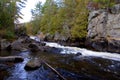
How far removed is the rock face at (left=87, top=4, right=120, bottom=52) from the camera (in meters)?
23.2

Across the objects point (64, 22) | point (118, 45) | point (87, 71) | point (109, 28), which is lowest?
point (87, 71)

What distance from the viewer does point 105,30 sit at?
84.4 feet

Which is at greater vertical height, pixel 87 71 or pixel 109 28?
pixel 109 28

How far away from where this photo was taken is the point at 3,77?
10336 millimetres

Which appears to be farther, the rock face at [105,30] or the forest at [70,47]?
the rock face at [105,30]

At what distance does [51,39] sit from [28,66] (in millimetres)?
31739

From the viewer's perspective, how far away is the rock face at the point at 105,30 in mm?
23241

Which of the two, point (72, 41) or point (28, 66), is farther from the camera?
point (72, 41)

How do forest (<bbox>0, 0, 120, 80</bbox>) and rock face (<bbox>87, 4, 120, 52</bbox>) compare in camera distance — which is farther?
rock face (<bbox>87, 4, 120, 52</bbox>)

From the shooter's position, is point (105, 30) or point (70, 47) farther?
point (70, 47)

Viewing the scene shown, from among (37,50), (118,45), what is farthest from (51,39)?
(118,45)

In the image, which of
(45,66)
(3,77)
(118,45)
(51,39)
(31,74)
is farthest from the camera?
(51,39)

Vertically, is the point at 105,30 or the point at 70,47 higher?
the point at 105,30

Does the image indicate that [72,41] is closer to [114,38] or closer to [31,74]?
[114,38]
